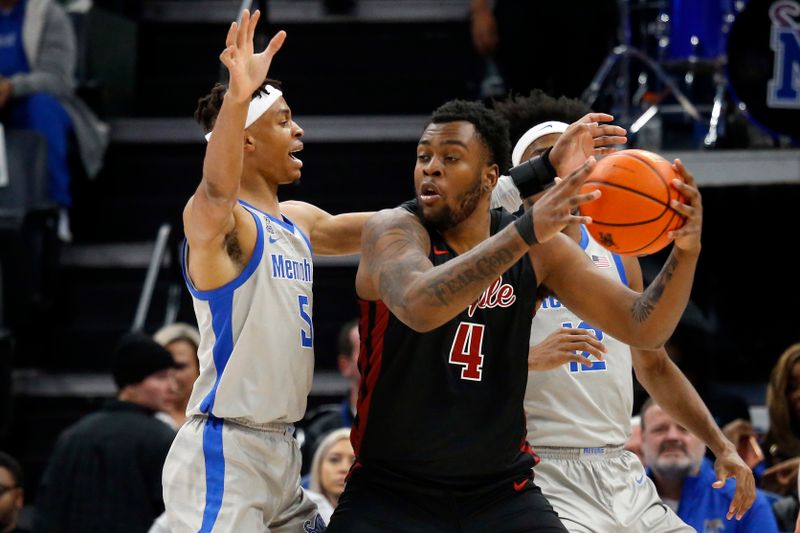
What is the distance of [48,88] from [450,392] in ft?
20.9

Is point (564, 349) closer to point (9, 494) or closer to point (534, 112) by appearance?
point (534, 112)

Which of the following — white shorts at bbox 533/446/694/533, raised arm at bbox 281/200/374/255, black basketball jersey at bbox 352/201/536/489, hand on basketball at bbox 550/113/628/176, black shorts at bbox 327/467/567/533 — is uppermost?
hand on basketball at bbox 550/113/628/176

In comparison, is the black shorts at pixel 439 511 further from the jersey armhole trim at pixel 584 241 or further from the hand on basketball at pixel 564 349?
the jersey armhole trim at pixel 584 241

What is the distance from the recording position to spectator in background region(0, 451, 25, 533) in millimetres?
6953

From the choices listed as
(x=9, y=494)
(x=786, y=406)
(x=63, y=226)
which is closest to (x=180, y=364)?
(x=9, y=494)

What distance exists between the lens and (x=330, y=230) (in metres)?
5.05

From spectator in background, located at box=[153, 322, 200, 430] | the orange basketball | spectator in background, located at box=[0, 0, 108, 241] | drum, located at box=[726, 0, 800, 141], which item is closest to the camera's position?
the orange basketball

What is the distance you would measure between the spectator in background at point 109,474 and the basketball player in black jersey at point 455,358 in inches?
103

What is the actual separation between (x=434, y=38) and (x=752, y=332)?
3445mm

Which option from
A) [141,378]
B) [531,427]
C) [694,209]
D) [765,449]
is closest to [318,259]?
[141,378]

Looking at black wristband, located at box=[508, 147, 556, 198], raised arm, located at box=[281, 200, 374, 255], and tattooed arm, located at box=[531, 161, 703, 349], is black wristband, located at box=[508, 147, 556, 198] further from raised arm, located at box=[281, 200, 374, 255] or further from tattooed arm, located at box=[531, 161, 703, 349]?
raised arm, located at box=[281, 200, 374, 255]

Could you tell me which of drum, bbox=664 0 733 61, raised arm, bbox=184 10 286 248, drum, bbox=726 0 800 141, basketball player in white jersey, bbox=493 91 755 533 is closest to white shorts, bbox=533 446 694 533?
basketball player in white jersey, bbox=493 91 755 533

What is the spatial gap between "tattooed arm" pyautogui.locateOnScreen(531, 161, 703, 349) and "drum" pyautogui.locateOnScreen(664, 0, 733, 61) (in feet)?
14.7

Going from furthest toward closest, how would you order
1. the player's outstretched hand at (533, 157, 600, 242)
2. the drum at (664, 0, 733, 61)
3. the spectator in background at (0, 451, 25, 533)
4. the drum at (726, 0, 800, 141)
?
the drum at (664, 0, 733, 61), the drum at (726, 0, 800, 141), the spectator in background at (0, 451, 25, 533), the player's outstretched hand at (533, 157, 600, 242)
